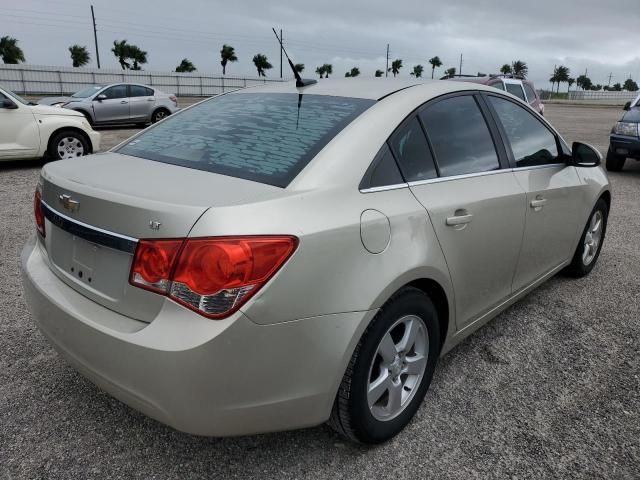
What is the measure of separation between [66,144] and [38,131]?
0.50 metres

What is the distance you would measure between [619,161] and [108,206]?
10346 mm

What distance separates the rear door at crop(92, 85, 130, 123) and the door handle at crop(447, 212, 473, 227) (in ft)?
47.8

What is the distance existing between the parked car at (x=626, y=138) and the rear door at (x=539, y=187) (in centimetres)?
664

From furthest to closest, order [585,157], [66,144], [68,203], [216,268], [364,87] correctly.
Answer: [66,144], [585,157], [364,87], [68,203], [216,268]

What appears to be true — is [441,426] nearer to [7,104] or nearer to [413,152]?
[413,152]

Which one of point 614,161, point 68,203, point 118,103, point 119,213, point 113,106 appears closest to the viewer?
point 119,213

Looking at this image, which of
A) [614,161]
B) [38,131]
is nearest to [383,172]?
[38,131]

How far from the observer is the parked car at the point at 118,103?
14.8m

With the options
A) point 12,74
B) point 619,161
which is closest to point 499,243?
point 619,161

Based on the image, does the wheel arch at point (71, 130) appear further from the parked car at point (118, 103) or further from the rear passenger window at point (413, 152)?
the rear passenger window at point (413, 152)

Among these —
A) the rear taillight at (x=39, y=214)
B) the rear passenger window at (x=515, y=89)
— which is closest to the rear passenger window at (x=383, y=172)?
the rear taillight at (x=39, y=214)

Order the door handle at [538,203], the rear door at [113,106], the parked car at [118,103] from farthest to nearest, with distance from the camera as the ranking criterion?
the rear door at [113,106] < the parked car at [118,103] < the door handle at [538,203]

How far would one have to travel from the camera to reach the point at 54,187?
2.15m

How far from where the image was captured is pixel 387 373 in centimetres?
223
